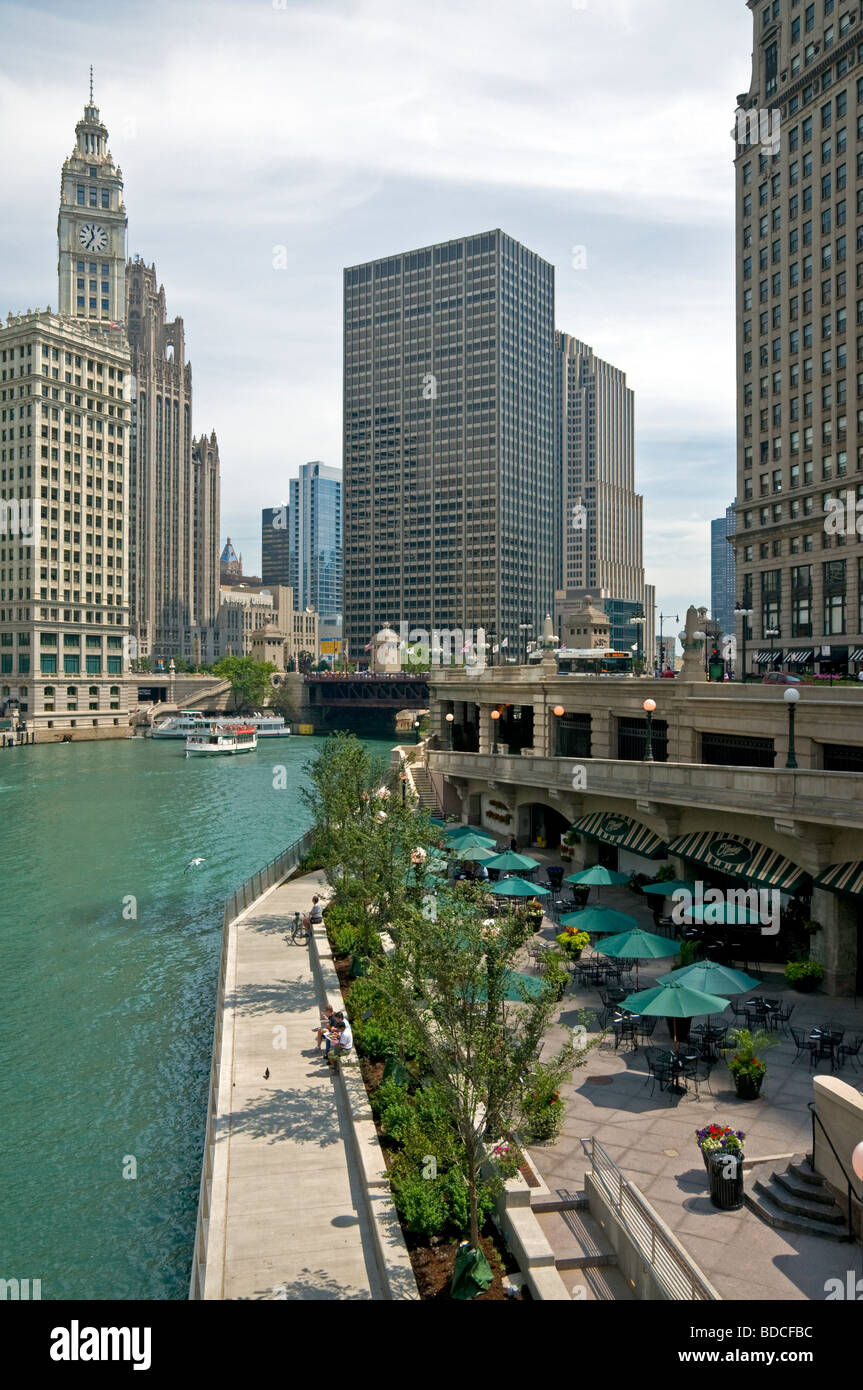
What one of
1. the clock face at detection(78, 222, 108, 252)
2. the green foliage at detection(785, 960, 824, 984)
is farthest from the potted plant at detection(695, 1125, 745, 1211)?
the clock face at detection(78, 222, 108, 252)

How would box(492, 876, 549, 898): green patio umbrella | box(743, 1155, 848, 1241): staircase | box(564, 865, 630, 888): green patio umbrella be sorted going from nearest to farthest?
box(743, 1155, 848, 1241): staircase → box(492, 876, 549, 898): green patio umbrella → box(564, 865, 630, 888): green patio umbrella

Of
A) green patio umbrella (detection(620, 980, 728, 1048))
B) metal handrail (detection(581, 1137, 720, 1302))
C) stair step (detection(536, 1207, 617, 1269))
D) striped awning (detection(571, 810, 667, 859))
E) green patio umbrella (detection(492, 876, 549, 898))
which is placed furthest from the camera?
striped awning (detection(571, 810, 667, 859))

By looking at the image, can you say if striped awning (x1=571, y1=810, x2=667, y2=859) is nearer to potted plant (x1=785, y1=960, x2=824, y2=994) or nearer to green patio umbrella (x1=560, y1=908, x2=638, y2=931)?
green patio umbrella (x1=560, y1=908, x2=638, y2=931)

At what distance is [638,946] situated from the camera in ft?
77.9

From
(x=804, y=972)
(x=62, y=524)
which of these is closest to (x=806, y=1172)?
(x=804, y=972)

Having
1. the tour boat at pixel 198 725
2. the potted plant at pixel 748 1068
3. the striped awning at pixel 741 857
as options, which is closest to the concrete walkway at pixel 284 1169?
the potted plant at pixel 748 1068

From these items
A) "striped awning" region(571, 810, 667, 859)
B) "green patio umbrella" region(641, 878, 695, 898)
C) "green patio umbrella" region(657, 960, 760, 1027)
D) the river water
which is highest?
"striped awning" region(571, 810, 667, 859)

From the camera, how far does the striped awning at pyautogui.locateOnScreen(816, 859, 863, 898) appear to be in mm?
24156

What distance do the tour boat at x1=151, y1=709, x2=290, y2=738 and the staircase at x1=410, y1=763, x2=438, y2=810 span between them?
276ft

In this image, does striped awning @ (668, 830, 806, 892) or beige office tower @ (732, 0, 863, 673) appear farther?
beige office tower @ (732, 0, 863, 673)
